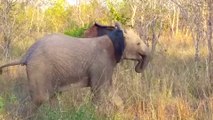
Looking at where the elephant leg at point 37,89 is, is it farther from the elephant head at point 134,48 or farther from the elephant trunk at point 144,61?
the elephant trunk at point 144,61

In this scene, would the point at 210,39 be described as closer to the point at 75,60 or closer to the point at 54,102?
the point at 75,60

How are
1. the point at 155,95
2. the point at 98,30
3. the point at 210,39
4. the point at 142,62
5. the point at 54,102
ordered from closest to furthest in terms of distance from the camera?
the point at 54,102
the point at 155,95
the point at 210,39
the point at 142,62
the point at 98,30

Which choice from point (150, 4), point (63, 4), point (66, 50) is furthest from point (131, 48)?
point (63, 4)

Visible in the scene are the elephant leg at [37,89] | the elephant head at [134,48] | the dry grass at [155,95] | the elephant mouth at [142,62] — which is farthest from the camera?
the elephant mouth at [142,62]

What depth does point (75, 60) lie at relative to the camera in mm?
5617

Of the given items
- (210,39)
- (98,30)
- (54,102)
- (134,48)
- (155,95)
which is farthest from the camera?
(98,30)

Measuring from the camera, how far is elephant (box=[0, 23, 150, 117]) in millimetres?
5332

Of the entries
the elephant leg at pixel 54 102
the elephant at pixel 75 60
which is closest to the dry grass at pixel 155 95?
the elephant leg at pixel 54 102

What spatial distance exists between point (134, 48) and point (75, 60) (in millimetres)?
804

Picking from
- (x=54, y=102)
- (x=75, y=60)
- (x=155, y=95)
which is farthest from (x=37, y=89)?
(x=155, y=95)

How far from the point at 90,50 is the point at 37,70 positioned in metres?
0.74

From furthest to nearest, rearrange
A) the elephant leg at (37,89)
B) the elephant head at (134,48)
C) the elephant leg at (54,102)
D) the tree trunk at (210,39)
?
the elephant head at (134,48)
the tree trunk at (210,39)
the elephant leg at (37,89)
the elephant leg at (54,102)

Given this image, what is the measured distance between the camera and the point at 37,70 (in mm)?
5309

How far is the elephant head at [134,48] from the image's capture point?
233 inches
